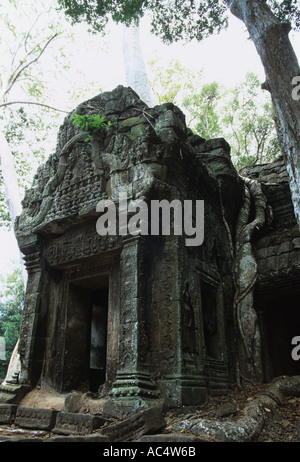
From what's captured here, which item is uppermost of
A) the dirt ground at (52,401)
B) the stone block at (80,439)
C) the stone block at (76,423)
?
the dirt ground at (52,401)

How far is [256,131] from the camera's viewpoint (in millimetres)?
14875

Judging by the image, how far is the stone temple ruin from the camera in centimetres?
471

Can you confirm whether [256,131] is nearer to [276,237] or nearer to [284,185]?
[284,185]

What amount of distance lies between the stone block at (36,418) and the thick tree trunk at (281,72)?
11.5 ft

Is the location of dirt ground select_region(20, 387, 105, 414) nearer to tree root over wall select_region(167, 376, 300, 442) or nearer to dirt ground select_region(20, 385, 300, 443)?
dirt ground select_region(20, 385, 300, 443)

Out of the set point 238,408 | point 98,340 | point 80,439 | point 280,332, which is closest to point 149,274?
point 238,408

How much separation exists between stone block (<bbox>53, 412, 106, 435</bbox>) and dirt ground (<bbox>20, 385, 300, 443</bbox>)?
0.49 m

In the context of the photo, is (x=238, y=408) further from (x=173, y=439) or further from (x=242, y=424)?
(x=173, y=439)

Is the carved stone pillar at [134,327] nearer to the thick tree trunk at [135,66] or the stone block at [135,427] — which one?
the stone block at [135,427]

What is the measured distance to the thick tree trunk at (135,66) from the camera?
11.3m

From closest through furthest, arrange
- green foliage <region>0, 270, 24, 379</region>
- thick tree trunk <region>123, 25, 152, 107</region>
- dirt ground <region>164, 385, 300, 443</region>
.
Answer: dirt ground <region>164, 385, 300, 443</region>, thick tree trunk <region>123, 25, 152, 107</region>, green foliage <region>0, 270, 24, 379</region>

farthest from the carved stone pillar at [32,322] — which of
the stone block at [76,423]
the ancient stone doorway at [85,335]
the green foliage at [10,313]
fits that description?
the green foliage at [10,313]

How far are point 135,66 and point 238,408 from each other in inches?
414

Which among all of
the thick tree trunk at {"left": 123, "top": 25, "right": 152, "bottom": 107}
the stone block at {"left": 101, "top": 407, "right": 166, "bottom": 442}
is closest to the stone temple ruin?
the stone block at {"left": 101, "top": 407, "right": 166, "bottom": 442}
